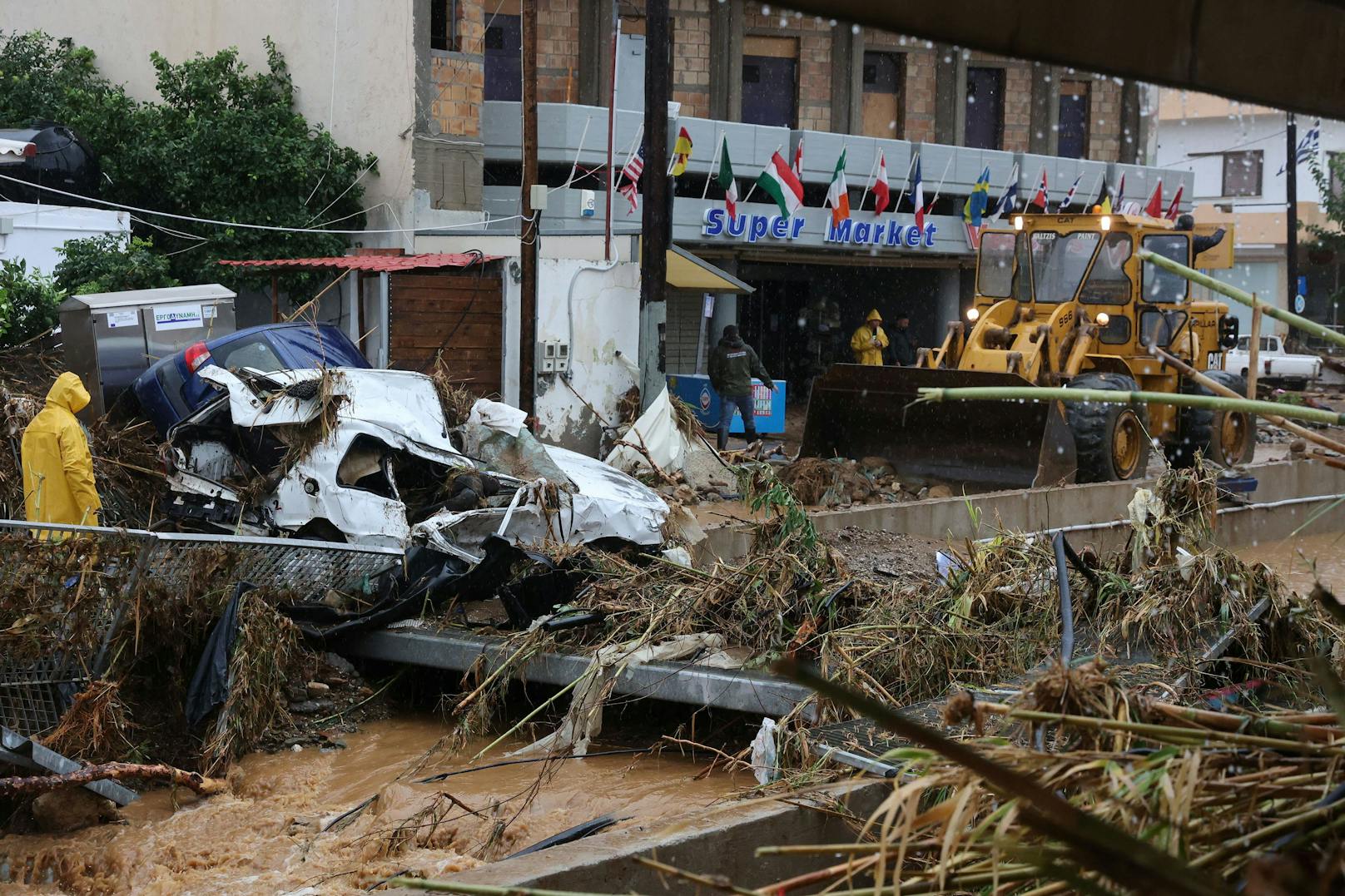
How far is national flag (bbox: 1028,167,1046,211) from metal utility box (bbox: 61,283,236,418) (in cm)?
1863

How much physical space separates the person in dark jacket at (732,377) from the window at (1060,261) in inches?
160

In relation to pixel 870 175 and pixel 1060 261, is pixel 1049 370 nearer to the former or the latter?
pixel 1060 261

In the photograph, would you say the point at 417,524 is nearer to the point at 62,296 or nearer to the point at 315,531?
the point at 315,531

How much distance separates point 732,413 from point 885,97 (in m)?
15.1

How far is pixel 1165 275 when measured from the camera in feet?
49.3

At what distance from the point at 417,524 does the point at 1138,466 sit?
32.4 feet

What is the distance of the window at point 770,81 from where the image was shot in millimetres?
29656

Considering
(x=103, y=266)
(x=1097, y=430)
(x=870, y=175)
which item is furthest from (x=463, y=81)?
(x=1097, y=430)

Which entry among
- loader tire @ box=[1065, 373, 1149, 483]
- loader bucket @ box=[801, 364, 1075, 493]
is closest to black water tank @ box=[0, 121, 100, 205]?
loader bucket @ box=[801, 364, 1075, 493]

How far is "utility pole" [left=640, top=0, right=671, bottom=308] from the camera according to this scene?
50.0 feet

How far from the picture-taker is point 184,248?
Result: 68.7 ft

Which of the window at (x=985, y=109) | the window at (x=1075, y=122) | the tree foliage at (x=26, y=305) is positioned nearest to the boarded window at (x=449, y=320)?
the tree foliage at (x=26, y=305)

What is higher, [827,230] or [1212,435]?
[827,230]

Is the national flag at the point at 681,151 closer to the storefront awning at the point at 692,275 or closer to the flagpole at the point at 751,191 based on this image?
the storefront awning at the point at 692,275
